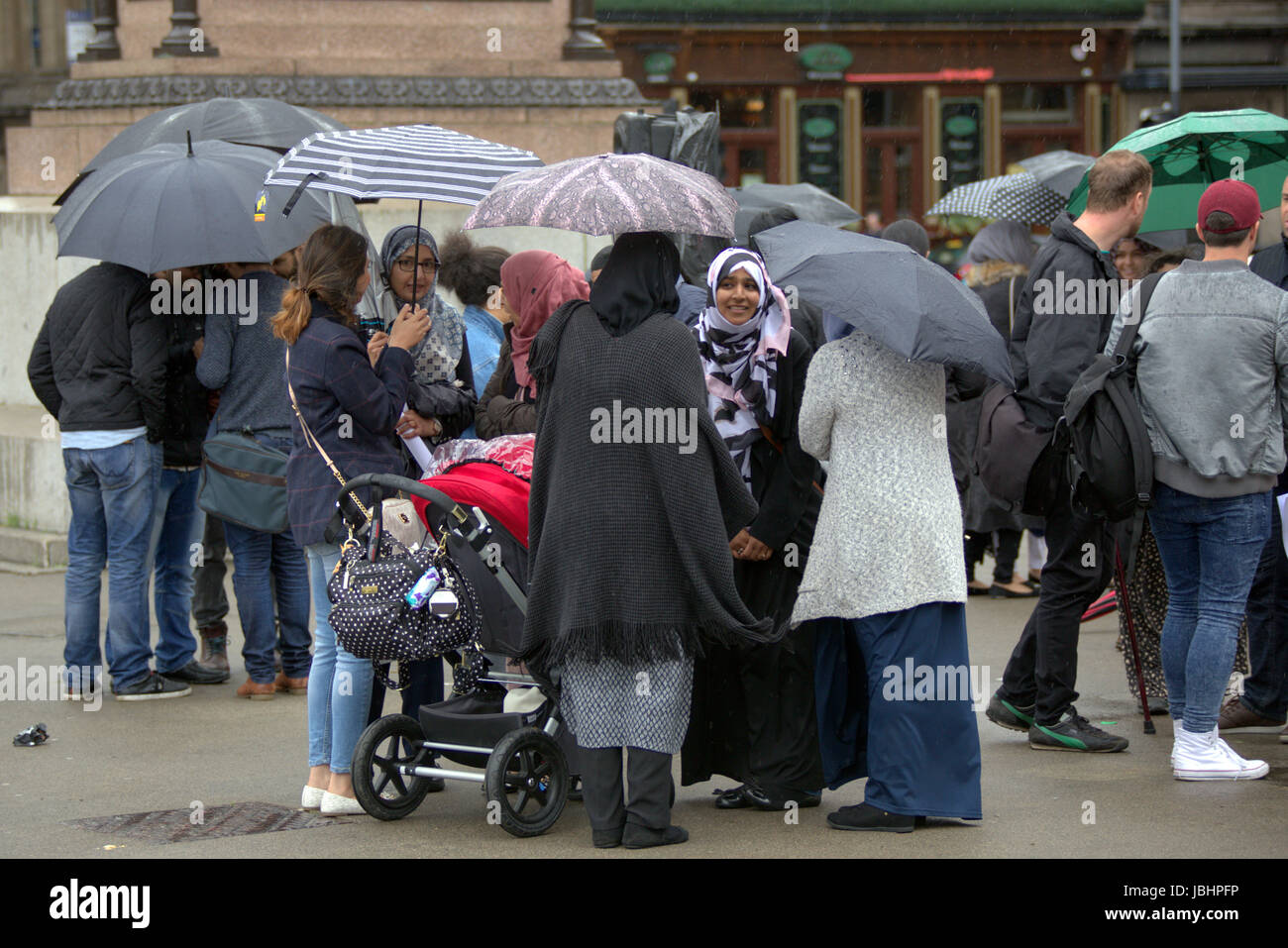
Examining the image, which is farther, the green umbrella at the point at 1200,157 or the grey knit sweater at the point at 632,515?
the green umbrella at the point at 1200,157

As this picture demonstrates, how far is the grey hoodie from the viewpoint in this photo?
610cm

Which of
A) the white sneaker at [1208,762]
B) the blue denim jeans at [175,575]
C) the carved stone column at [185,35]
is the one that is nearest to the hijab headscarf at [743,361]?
the white sneaker at [1208,762]

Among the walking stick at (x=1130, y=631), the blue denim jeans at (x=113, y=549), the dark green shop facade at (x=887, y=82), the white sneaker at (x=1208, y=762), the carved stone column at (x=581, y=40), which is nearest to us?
the white sneaker at (x=1208, y=762)

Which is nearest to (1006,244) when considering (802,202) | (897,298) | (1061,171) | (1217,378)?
(1061,171)

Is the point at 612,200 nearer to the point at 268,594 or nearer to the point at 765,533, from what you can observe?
the point at 765,533

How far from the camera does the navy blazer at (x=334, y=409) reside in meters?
5.85

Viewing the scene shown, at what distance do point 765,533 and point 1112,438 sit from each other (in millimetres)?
1309

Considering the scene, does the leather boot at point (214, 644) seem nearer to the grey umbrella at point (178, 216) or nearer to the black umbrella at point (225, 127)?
the grey umbrella at point (178, 216)

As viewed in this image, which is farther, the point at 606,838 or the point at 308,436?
the point at 308,436

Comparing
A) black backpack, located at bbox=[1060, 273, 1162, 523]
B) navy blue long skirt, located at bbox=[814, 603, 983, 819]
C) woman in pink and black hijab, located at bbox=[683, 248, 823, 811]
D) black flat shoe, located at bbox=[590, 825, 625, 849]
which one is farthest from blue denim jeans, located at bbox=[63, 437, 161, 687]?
black backpack, located at bbox=[1060, 273, 1162, 523]

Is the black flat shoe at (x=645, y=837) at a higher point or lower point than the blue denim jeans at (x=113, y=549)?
lower

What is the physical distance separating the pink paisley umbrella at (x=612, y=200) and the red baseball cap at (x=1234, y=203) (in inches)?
71.2

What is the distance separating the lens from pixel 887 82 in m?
28.6

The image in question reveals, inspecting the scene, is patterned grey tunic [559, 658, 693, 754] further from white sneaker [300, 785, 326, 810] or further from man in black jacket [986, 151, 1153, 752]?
man in black jacket [986, 151, 1153, 752]
